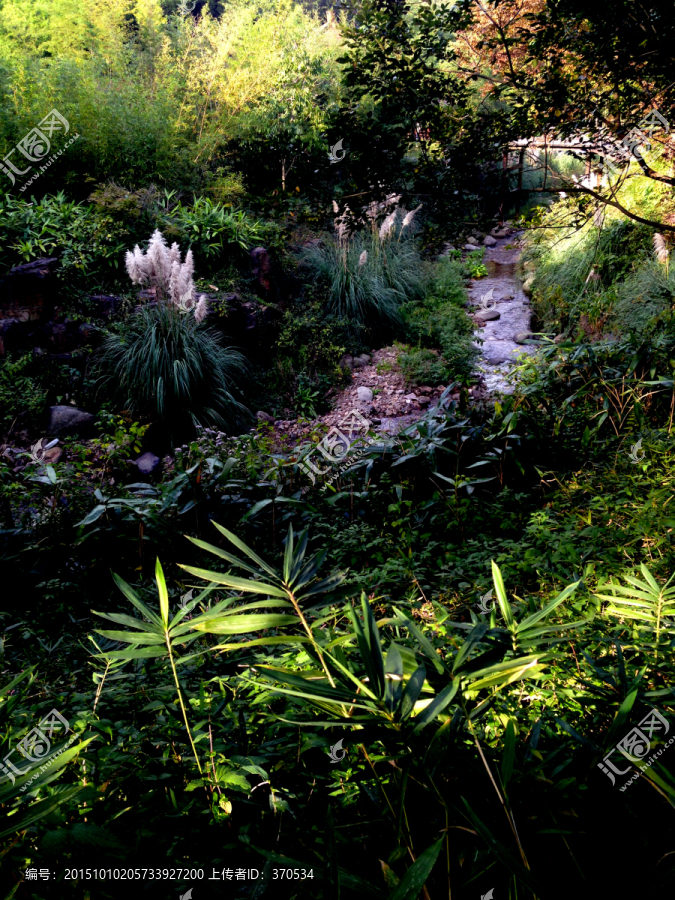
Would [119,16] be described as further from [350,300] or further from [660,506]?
[660,506]

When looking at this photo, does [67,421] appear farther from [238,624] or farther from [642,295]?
[642,295]

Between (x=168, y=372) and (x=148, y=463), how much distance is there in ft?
2.84

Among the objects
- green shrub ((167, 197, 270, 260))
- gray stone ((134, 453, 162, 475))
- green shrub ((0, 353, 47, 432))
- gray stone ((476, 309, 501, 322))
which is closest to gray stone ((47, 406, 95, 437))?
green shrub ((0, 353, 47, 432))

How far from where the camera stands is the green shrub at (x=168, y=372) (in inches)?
188

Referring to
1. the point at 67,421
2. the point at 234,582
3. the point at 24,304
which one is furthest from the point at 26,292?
the point at 234,582

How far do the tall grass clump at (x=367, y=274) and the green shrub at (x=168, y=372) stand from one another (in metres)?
2.12

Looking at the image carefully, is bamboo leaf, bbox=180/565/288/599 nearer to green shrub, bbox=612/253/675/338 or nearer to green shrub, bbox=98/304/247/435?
green shrub, bbox=98/304/247/435

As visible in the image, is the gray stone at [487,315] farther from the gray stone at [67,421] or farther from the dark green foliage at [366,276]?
A: the gray stone at [67,421]

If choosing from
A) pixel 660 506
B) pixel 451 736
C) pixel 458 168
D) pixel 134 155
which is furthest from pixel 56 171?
pixel 451 736

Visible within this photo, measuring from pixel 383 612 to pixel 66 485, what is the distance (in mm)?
1467

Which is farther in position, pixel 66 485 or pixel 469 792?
pixel 66 485

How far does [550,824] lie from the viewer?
25.5 inches

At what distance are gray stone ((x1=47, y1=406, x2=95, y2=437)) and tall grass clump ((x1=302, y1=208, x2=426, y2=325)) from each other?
3.19m

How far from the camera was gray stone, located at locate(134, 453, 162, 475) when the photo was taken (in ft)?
14.2
